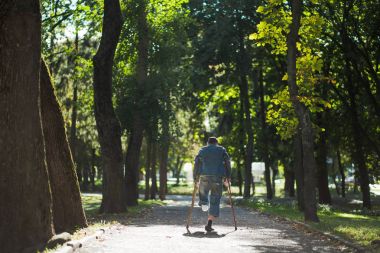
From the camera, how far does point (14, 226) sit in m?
9.79

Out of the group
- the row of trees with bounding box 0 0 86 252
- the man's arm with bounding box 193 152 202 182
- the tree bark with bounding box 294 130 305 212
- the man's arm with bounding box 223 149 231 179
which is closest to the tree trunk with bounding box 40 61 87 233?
the row of trees with bounding box 0 0 86 252

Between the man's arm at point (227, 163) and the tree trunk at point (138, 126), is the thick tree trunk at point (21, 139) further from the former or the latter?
the tree trunk at point (138, 126)

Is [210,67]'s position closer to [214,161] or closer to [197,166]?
[197,166]

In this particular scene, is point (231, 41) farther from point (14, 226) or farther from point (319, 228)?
point (14, 226)

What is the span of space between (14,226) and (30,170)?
927mm

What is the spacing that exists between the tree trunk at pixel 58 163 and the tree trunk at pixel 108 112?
5.62 metres

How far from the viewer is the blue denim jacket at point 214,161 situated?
1453 cm

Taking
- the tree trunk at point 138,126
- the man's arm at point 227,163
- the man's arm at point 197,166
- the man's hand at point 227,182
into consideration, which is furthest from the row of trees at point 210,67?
the man's arm at point 197,166

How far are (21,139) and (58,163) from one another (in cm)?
312

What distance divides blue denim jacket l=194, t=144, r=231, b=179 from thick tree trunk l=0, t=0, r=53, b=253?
5.01 meters

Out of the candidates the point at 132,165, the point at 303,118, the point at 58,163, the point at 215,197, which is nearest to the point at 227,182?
the point at 215,197

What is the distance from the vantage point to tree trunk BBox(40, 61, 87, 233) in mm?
12867

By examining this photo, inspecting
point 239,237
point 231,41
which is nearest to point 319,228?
point 239,237

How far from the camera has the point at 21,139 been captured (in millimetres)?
9961
